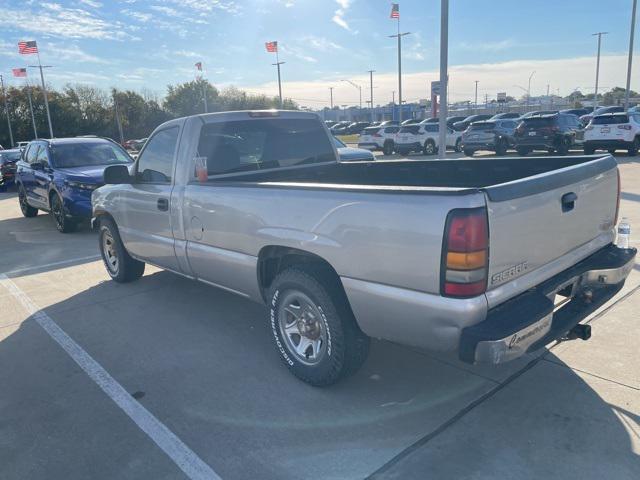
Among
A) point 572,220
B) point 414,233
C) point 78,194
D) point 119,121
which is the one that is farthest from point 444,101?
point 119,121

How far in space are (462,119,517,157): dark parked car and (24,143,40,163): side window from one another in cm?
1710

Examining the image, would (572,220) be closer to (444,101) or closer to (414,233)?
(414,233)

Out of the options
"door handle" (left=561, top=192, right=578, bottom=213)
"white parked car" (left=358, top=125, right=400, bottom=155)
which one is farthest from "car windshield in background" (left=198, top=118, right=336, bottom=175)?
"white parked car" (left=358, top=125, right=400, bottom=155)

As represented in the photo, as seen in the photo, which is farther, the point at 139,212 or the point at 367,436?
the point at 139,212

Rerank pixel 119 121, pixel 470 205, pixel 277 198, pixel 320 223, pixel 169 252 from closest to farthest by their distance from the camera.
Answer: pixel 470 205 < pixel 320 223 < pixel 277 198 < pixel 169 252 < pixel 119 121

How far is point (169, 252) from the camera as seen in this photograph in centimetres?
495

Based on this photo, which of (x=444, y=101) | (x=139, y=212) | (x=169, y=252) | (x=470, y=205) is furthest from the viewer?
(x=444, y=101)

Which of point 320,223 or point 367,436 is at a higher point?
point 320,223

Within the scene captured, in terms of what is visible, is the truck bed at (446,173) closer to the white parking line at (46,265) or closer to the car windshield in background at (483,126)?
the white parking line at (46,265)

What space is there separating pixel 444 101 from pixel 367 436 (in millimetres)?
9062

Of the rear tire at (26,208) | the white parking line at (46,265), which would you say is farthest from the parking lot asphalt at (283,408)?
the rear tire at (26,208)

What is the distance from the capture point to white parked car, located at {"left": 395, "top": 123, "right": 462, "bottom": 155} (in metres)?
24.5

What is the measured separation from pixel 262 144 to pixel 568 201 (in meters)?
2.88

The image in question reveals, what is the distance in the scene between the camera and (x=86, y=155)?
424 inches
